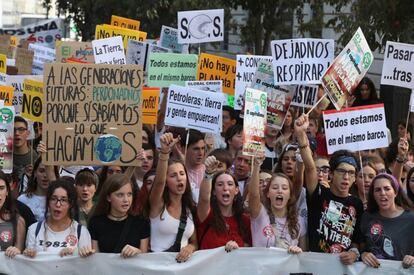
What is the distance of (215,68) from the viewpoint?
11562 millimetres

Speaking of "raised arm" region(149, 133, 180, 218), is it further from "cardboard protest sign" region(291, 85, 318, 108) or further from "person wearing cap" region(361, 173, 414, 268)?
"cardboard protest sign" region(291, 85, 318, 108)

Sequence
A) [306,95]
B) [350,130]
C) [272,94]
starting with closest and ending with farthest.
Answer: [350,130]
[272,94]
[306,95]

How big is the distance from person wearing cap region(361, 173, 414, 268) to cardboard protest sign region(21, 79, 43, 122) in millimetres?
4127

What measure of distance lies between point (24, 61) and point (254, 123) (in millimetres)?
6397

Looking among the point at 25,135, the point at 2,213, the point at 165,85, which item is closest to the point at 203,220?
the point at 2,213

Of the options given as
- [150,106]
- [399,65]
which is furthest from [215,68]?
[399,65]

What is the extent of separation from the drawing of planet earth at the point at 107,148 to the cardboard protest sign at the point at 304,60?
2.51m

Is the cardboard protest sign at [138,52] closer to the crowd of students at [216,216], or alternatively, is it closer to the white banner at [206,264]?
the crowd of students at [216,216]

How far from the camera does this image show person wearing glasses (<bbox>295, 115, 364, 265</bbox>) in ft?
23.5

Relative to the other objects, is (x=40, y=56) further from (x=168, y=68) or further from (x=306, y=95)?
(x=306, y=95)

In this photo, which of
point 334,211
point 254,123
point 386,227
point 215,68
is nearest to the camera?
point 386,227

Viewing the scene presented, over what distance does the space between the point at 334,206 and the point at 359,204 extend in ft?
0.61

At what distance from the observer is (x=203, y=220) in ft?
23.6

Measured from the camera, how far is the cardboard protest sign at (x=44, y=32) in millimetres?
20359
